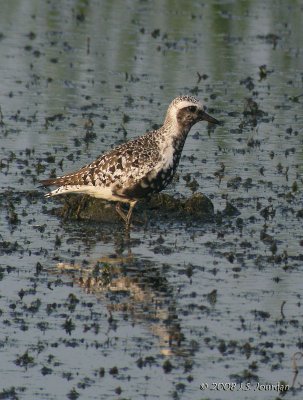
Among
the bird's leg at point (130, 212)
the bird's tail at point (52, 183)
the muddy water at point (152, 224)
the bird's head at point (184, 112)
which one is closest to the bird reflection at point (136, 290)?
the muddy water at point (152, 224)

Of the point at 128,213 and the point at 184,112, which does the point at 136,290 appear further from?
the point at 184,112

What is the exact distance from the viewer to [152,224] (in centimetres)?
1650

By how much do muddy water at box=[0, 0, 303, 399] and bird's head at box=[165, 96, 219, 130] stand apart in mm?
1156

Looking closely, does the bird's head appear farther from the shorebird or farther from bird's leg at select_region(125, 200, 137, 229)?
bird's leg at select_region(125, 200, 137, 229)

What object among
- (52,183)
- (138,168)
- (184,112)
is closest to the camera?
(138,168)

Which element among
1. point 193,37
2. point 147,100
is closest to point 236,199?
point 147,100

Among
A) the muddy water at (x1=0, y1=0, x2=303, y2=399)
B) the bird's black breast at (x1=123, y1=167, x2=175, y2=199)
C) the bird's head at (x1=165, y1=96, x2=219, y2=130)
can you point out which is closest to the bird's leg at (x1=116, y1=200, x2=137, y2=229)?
the bird's black breast at (x1=123, y1=167, x2=175, y2=199)

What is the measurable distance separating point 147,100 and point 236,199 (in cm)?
566

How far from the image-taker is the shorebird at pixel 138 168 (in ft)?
53.4

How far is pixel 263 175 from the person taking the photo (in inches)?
741

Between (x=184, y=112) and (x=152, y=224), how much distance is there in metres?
1.39

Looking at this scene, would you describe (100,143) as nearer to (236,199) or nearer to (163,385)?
(236,199)

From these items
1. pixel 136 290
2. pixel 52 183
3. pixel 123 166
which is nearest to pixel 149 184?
pixel 123 166

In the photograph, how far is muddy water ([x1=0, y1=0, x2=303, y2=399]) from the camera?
11.7m
